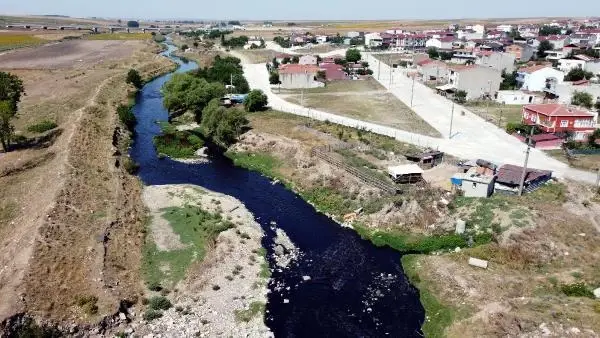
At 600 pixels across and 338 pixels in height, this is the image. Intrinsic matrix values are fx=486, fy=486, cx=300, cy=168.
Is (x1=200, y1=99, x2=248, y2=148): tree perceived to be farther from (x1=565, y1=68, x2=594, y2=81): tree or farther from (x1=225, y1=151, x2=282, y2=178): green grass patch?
(x1=565, y1=68, x2=594, y2=81): tree

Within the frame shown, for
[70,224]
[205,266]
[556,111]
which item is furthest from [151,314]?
[556,111]

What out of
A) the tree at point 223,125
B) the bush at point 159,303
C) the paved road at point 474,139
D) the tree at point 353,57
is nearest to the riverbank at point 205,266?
the bush at point 159,303

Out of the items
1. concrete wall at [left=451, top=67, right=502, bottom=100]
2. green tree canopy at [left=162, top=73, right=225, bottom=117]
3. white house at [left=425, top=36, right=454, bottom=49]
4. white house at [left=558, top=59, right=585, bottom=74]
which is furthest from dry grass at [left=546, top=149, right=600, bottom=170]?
white house at [left=425, top=36, right=454, bottom=49]

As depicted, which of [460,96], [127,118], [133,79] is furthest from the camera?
[133,79]

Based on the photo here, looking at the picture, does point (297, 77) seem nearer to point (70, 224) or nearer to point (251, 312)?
point (70, 224)

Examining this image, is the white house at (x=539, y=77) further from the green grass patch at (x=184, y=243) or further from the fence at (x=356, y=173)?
the green grass patch at (x=184, y=243)

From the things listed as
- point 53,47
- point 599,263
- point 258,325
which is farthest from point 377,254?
point 53,47

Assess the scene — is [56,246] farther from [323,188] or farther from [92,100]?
[92,100]
